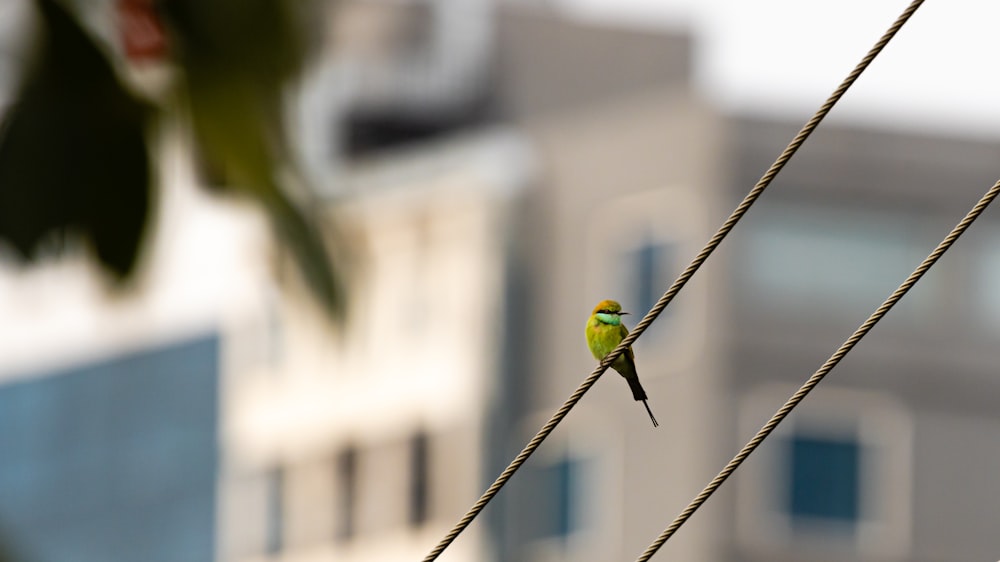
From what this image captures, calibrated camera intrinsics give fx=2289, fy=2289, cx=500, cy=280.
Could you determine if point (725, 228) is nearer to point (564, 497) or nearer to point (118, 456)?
point (564, 497)

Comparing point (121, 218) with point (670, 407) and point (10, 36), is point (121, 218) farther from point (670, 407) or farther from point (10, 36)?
point (670, 407)

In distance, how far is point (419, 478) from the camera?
3959 centimetres

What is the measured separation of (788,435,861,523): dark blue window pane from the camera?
3419 cm

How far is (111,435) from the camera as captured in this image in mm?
43656

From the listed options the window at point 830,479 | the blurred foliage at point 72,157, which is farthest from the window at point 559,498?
the blurred foliage at point 72,157

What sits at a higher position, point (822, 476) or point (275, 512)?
A: point (822, 476)

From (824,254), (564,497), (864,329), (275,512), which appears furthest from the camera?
(275,512)

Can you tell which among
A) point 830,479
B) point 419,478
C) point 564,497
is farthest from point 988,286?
point 419,478

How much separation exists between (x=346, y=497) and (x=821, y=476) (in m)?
9.91

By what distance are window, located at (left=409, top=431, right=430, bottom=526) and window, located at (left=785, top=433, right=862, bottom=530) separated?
744cm

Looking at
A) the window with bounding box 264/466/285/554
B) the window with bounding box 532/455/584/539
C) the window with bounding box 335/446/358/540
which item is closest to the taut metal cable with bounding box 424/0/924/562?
the window with bounding box 532/455/584/539

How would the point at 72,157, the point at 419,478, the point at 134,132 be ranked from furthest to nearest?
the point at 419,478
the point at 134,132
the point at 72,157

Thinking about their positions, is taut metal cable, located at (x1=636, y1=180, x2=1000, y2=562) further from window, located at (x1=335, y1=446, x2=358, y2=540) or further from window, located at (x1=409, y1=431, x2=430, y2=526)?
window, located at (x1=335, y1=446, x2=358, y2=540)

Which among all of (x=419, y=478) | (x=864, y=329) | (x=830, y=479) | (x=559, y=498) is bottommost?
(x=864, y=329)
